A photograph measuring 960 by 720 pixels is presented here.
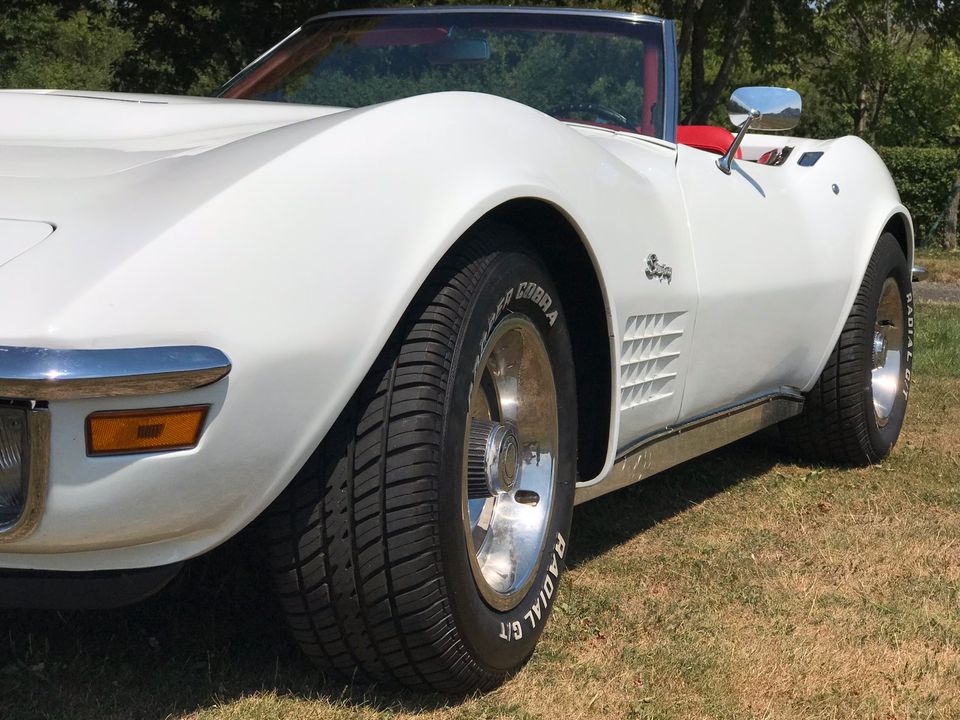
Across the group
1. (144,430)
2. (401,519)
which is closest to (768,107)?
(401,519)

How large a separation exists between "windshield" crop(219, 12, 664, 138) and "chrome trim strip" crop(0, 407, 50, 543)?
72.8 inches

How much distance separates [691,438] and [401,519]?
1.40 m

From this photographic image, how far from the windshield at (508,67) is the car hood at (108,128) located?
648mm

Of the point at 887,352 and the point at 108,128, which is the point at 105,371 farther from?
the point at 887,352

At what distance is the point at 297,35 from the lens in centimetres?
Answer: 385

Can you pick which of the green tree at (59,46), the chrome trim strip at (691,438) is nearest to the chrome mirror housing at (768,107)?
the chrome trim strip at (691,438)

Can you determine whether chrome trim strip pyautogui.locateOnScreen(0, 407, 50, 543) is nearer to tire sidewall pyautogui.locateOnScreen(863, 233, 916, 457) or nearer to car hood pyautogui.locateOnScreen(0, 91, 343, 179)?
car hood pyautogui.locateOnScreen(0, 91, 343, 179)

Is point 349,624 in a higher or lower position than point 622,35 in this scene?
lower

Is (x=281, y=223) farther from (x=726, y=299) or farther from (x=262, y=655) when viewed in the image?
(x=726, y=299)

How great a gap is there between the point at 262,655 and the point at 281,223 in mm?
949

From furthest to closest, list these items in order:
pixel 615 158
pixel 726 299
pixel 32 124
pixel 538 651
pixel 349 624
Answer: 1. pixel 726 299
2. pixel 615 158
3. pixel 538 651
4. pixel 32 124
5. pixel 349 624

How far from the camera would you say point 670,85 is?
11.1 ft

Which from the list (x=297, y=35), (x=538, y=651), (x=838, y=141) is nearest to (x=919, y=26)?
(x=838, y=141)

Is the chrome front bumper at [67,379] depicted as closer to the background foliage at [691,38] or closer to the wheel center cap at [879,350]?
the wheel center cap at [879,350]
